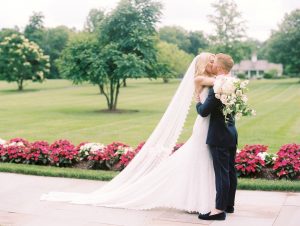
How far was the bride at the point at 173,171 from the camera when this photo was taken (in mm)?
7086

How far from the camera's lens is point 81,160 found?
36.0 feet

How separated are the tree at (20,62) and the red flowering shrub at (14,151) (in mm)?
44518

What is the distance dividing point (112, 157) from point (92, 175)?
85cm

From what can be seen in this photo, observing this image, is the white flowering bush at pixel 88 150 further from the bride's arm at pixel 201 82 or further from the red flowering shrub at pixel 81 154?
the bride's arm at pixel 201 82

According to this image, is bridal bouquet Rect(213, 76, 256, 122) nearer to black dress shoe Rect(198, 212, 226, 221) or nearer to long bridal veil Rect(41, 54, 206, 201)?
long bridal veil Rect(41, 54, 206, 201)

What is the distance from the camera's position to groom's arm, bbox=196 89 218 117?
22.3 feet

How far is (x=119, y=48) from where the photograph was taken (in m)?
29.3

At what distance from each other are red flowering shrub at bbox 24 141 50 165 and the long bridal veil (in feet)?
10.3

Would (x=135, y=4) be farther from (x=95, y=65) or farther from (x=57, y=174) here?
(x=57, y=174)

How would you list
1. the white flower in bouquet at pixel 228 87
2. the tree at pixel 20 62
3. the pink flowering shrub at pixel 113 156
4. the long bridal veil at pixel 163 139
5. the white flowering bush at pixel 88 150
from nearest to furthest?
the white flower in bouquet at pixel 228 87 → the long bridal veil at pixel 163 139 → the pink flowering shrub at pixel 113 156 → the white flowering bush at pixel 88 150 → the tree at pixel 20 62

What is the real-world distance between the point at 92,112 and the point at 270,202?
22.2 m

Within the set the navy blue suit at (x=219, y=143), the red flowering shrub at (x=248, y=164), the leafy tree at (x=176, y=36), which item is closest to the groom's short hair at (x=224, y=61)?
the navy blue suit at (x=219, y=143)

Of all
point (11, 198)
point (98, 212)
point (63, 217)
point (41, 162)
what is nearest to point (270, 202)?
point (98, 212)

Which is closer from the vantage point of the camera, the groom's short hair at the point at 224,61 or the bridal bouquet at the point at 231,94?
the bridal bouquet at the point at 231,94
